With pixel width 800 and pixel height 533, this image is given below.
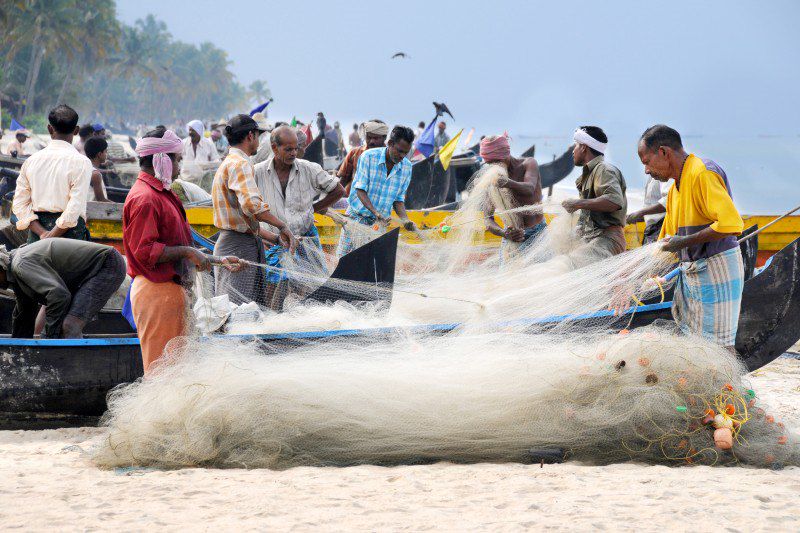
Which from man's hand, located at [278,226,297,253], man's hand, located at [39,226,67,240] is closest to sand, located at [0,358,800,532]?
man's hand, located at [278,226,297,253]

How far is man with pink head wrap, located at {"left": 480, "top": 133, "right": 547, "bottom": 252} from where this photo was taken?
6.86 meters

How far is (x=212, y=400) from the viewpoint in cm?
445

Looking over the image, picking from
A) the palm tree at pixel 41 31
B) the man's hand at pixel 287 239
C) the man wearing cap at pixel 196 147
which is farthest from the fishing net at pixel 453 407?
the palm tree at pixel 41 31

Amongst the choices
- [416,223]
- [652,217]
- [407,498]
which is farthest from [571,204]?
[416,223]

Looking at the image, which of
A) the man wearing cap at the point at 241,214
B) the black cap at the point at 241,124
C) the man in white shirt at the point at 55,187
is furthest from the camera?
the man in white shirt at the point at 55,187

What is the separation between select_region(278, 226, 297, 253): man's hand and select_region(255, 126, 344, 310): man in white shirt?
0.35 feet

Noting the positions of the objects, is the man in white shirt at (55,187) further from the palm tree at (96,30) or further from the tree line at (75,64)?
the palm tree at (96,30)

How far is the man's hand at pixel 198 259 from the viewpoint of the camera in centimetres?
458

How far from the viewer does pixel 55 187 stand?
611cm

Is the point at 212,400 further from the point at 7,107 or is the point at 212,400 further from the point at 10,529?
the point at 7,107

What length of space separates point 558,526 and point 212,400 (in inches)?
74.3

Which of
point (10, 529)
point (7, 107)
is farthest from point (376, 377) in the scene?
point (7, 107)

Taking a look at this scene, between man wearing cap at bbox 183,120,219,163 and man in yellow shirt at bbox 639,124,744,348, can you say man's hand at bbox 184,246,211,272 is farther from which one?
man wearing cap at bbox 183,120,219,163

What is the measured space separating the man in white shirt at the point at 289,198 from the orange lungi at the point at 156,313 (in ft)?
3.98
